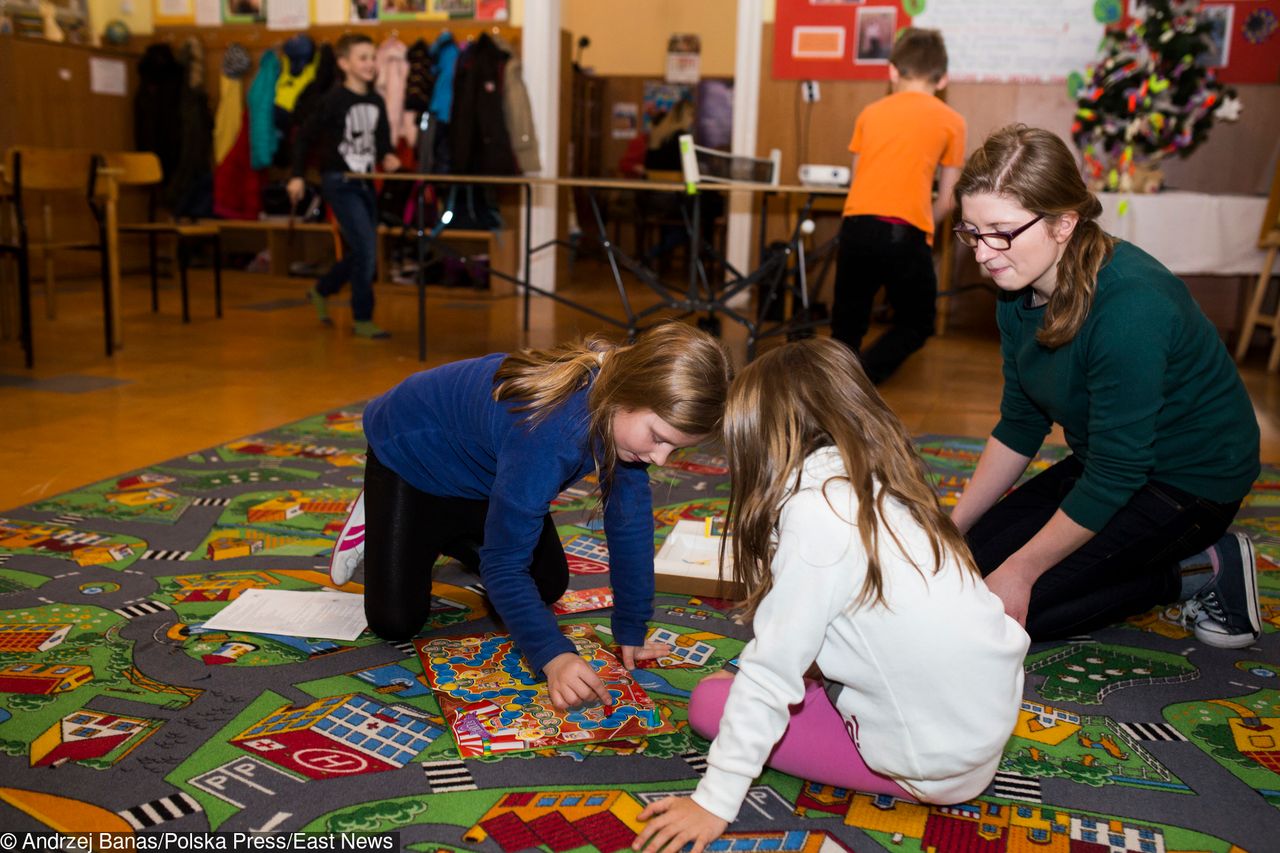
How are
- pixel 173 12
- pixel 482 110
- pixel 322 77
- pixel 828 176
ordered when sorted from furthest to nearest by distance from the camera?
pixel 173 12 < pixel 322 77 < pixel 482 110 < pixel 828 176

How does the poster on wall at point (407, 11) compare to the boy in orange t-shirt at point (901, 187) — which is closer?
the boy in orange t-shirt at point (901, 187)

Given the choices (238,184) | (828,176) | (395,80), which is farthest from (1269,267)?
(238,184)

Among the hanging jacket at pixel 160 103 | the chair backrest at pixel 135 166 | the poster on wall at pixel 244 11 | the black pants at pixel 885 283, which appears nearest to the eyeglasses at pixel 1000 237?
the black pants at pixel 885 283

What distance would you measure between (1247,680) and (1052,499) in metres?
0.45

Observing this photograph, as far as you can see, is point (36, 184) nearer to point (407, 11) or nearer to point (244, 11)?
point (407, 11)

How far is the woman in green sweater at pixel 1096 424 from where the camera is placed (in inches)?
63.7

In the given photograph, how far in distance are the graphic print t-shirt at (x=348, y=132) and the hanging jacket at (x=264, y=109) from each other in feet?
6.56

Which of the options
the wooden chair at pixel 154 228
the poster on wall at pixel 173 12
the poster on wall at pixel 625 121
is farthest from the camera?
the poster on wall at pixel 625 121

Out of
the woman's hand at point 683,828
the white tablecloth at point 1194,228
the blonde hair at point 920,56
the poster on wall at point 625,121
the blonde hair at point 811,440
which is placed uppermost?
the poster on wall at point 625,121

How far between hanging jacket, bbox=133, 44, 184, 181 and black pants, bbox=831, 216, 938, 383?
18.4ft

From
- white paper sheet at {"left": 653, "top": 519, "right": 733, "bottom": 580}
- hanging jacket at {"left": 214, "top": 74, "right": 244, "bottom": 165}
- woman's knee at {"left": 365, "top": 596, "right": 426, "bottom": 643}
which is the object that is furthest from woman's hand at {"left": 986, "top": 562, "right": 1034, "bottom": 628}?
hanging jacket at {"left": 214, "top": 74, "right": 244, "bottom": 165}

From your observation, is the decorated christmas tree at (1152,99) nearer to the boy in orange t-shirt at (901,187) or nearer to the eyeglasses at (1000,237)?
the boy in orange t-shirt at (901,187)

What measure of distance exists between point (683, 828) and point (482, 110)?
5938 millimetres

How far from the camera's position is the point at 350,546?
2.01m
